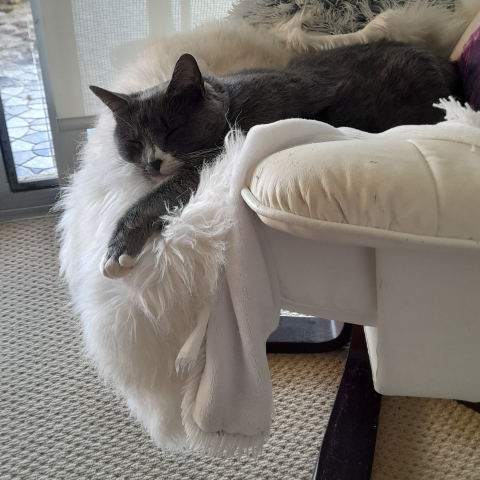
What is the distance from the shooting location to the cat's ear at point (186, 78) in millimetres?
675

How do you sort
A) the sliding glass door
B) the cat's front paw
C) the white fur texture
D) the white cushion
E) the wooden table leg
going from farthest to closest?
1. the sliding glass door
2. the white fur texture
3. the wooden table leg
4. the cat's front paw
5. the white cushion

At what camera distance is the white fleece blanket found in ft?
1.64

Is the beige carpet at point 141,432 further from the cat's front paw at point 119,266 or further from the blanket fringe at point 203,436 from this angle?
the cat's front paw at point 119,266

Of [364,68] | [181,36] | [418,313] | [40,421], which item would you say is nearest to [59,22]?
[181,36]

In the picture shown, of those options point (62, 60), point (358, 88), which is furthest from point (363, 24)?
point (62, 60)

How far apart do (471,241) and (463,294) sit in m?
0.09

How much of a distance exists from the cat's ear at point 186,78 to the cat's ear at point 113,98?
78 millimetres

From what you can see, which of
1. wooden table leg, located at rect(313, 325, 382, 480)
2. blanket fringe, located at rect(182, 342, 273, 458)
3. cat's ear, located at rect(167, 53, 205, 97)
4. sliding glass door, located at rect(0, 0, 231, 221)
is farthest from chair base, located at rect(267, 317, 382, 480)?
sliding glass door, located at rect(0, 0, 231, 221)

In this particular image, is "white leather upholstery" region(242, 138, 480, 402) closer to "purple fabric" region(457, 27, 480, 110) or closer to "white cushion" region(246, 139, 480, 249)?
"white cushion" region(246, 139, 480, 249)

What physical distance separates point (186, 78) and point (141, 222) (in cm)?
24

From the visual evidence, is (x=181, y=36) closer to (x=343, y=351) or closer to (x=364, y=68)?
(x=364, y=68)

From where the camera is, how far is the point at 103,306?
540 millimetres

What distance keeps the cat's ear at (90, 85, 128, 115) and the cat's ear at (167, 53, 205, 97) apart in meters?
0.08

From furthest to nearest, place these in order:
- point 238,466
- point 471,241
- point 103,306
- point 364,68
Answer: point 364,68
point 238,466
point 103,306
point 471,241
